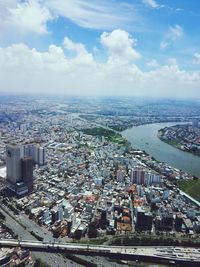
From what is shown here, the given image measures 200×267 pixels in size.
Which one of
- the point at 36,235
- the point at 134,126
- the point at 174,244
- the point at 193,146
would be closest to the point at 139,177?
the point at 174,244

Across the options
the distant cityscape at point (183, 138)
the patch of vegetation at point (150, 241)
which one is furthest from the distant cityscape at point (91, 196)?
the distant cityscape at point (183, 138)

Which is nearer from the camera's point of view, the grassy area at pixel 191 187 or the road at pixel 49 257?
the road at pixel 49 257

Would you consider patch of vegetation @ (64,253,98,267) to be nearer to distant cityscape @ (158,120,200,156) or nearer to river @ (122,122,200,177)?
river @ (122,122,200,177)

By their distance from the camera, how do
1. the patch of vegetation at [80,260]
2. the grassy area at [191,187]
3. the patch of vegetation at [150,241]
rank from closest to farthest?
the patch of vegetation at [80,260]
the patch of vegetation at [150,241]
the grassy area at [191,187]

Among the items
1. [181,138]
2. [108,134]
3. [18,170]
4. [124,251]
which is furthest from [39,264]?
[181,138]

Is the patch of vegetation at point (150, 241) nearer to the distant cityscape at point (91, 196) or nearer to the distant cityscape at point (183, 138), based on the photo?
the distant cityscape at point (91, 196)

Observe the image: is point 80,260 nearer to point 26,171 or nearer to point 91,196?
point 91,196
